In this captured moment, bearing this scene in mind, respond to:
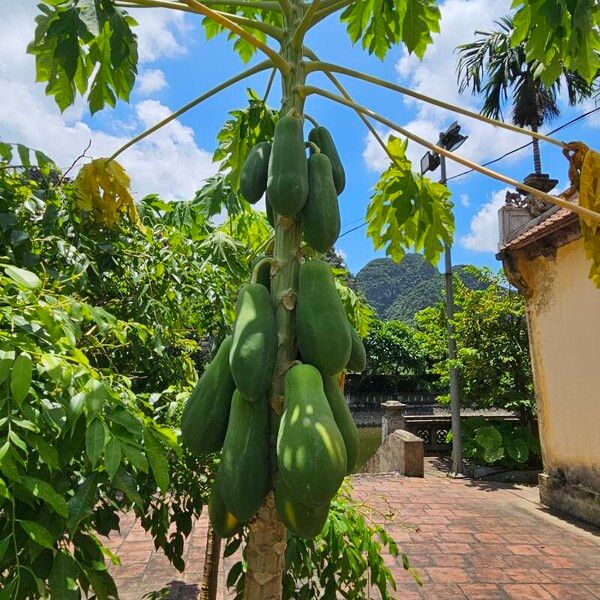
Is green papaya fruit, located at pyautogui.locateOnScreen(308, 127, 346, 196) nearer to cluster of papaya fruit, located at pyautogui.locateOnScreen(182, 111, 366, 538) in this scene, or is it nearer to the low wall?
cluster of papaya fruit, located at pyautogui.locateOnScreen(182, 111, 366, 538)

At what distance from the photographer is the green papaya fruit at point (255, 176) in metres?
1.57

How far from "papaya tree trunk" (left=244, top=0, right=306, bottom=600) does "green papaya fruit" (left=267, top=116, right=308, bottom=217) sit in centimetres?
9

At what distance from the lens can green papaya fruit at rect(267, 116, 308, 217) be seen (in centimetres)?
134

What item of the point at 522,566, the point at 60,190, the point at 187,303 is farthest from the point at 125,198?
the point at 522,566

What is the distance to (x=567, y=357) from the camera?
763 cm

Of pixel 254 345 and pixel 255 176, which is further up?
pixel 255 176

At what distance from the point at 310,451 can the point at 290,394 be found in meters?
0.15

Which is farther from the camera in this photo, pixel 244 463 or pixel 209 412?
pixel 209 412

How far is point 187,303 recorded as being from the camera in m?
3.30

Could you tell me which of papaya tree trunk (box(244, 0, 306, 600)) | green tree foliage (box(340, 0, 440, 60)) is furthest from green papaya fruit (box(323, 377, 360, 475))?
green tree foliage (box(340, 0, 440, 60))

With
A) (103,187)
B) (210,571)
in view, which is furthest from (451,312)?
(103,187)

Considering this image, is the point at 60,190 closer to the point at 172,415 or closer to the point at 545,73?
the point at 172,415

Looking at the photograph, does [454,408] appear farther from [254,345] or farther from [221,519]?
[254,345]

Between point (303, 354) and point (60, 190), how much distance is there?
1.79 meters
